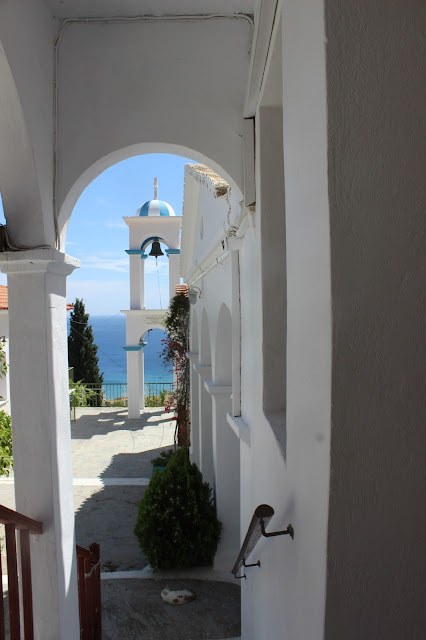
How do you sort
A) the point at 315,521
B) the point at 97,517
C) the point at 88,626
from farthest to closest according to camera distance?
the point at 97,517
the point at 88,626
the point at 315,521

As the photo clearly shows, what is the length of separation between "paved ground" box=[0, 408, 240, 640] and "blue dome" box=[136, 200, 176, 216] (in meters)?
6.52

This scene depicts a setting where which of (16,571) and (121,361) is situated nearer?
(16,571)

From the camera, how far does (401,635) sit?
1224 mm

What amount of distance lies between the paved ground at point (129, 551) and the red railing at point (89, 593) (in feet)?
1.73

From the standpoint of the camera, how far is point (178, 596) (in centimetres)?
525

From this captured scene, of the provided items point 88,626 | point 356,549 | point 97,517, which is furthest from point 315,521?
point 97,517

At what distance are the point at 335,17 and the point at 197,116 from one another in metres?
2.38

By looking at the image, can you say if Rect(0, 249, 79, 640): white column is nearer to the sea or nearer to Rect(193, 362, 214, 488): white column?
Rect(193, 362, 214, 488): white column

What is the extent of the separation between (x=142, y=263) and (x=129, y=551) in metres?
10.0

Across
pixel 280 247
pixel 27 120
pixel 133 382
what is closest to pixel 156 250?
pixel 133 382

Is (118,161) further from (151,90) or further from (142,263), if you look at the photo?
(142,263)

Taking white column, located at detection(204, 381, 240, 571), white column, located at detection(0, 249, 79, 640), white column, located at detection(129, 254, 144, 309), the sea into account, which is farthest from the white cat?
the sea

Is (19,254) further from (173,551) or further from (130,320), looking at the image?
(130,320)

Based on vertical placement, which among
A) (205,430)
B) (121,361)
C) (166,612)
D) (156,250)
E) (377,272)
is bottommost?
(121,361)
